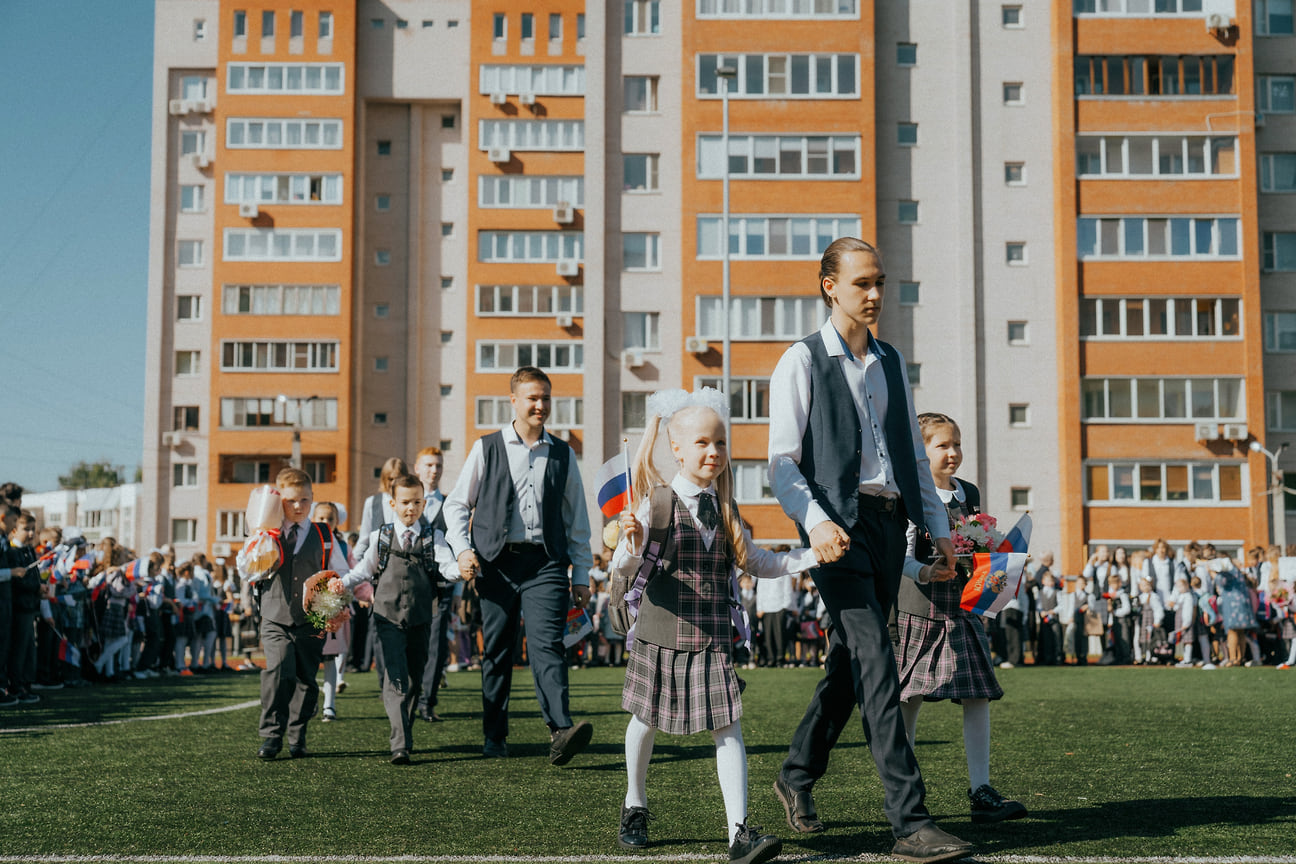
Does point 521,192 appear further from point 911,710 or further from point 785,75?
point 911,710

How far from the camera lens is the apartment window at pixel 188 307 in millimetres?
56188

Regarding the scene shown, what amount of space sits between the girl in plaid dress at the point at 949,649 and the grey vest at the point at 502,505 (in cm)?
268

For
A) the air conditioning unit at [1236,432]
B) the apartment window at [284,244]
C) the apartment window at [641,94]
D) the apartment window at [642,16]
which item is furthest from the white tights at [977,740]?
the apartment window at [284,244]

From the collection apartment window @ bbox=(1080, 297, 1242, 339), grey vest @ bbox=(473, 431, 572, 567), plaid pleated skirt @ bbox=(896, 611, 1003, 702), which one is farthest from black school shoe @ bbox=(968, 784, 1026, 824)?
apartment window @ bbox=(1080, 297, 1242, 339)

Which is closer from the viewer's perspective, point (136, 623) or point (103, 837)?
point (103, 837)

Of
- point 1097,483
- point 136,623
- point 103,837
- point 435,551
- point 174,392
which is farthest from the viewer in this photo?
point 174,392

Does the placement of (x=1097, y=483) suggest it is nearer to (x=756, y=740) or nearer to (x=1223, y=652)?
(x=1223, y=652)

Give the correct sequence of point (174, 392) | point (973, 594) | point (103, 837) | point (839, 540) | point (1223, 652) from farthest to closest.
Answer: point (174, 392)
point (1223, 652)
point (973, 594)
point (103, 837)
point (839, 540)

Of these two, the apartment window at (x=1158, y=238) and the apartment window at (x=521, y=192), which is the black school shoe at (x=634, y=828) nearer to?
the apartment window at (x=1158, y=238)

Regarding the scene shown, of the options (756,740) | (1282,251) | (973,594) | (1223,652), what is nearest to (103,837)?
(973,594)

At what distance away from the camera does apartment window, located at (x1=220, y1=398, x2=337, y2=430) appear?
176 ft

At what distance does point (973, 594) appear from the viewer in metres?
5.87

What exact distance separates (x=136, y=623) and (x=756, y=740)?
553 inches

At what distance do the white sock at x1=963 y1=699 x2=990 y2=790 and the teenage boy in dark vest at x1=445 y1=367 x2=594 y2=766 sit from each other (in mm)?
2809
